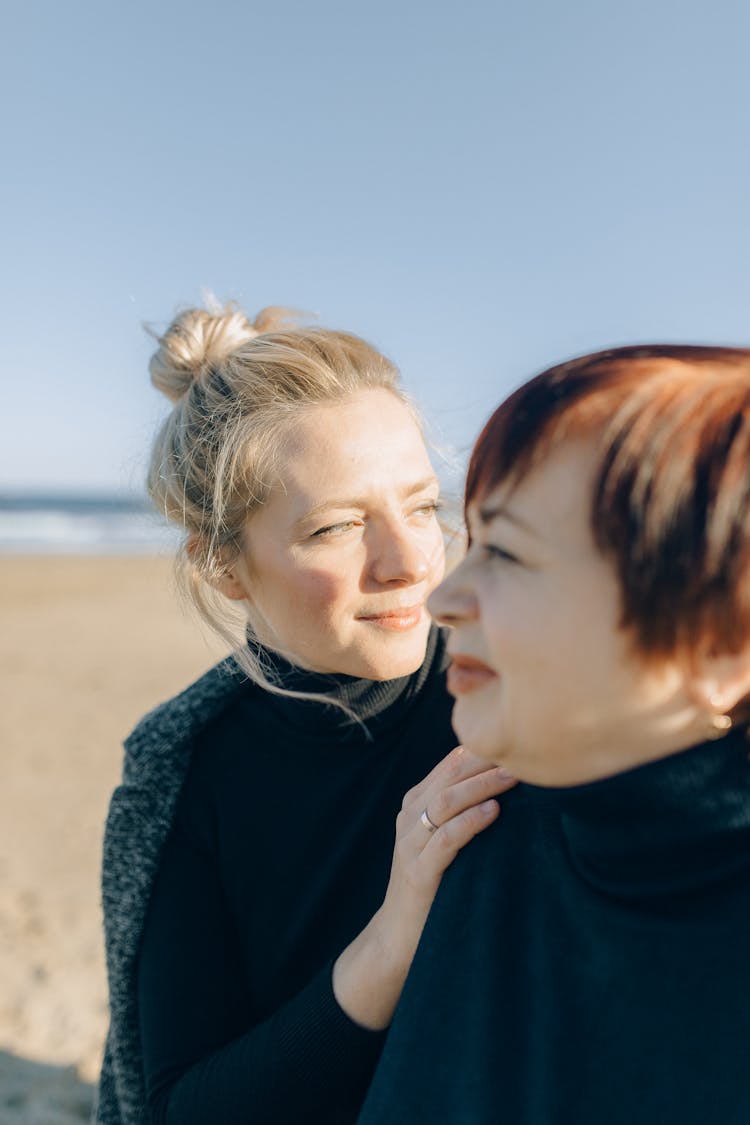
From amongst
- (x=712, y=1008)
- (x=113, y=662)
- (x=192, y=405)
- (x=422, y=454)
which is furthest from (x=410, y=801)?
(x=113, y=662)

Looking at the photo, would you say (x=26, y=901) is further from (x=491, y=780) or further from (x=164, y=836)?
(x=491, y=780)

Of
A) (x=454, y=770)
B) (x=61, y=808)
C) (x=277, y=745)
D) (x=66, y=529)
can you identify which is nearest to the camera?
(x=454, y=770)

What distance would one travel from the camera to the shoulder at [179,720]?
2250 mm

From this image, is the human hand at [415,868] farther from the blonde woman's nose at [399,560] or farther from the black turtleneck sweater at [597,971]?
the blonde woman's nose at [399,560]

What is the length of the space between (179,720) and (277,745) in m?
0.23

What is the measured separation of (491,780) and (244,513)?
943 mm

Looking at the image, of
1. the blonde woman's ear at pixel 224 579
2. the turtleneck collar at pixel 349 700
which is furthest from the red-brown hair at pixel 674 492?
the blonde woman's ear at pixel 224 579

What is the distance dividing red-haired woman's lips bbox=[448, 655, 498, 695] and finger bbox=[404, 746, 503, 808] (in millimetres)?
334

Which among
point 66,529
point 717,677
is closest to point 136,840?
point 717,677

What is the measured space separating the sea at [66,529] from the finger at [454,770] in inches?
666

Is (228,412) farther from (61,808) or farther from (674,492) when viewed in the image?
(61,808)

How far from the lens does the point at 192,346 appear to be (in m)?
2.46

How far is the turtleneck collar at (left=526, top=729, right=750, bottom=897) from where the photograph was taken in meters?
1.09

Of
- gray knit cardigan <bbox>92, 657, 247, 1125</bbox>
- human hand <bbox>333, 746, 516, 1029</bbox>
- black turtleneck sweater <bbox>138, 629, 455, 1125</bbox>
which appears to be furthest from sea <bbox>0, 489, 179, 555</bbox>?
human hand <bbox>333, 746, 516, 1029</bbox>
